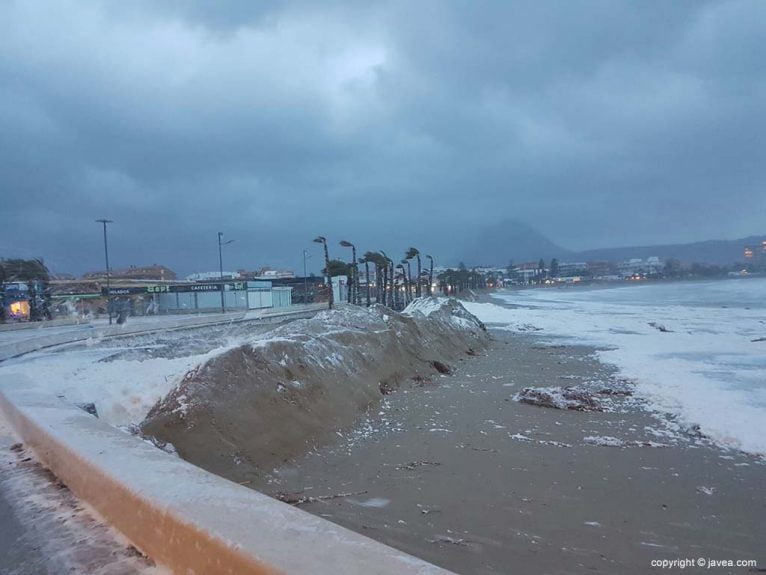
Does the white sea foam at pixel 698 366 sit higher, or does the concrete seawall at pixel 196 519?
the concrete seawall at pixel 196 519

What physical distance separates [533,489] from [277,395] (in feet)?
14.9

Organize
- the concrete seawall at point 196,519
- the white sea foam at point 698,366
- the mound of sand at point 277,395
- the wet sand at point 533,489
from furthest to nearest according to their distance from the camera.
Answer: the white sea foam at point 698,366
the mound of sand at point 277,395
the wet sand at point 533,489
the concrete seawall at point 196,519

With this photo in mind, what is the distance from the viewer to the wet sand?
5238 millimetres

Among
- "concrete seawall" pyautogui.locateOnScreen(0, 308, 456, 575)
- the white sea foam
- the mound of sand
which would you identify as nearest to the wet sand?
the mound of sand

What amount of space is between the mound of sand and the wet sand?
0.48 m

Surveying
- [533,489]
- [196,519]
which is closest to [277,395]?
[533,489]

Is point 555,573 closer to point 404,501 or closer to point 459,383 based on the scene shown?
point 404,501

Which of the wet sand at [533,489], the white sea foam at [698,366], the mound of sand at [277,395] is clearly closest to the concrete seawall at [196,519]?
the wet sand at [533,489]

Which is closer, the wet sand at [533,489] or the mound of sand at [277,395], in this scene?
the wet sand at [533,489]

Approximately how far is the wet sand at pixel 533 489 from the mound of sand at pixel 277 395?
48 centimetres

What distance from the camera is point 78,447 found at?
4.04 m

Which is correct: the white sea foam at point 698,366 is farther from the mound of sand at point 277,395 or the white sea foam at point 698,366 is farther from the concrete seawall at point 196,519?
the concrete seawall at point 196,519

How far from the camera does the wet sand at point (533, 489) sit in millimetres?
5238

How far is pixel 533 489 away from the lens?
22.3ft
